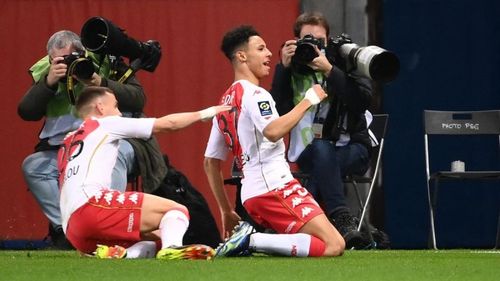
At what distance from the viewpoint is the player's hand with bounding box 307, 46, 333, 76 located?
976cm

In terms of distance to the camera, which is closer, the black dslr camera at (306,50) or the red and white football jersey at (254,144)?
the red and white football jersey at (254,144)

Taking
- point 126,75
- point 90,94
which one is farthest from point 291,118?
point 126,75

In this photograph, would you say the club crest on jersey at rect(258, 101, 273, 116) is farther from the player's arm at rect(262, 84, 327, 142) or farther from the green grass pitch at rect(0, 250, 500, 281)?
the green grass pitch at rect(0, 250, 500, 281)

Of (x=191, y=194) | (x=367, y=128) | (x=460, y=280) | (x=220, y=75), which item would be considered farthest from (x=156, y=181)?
(x=460, y=280)

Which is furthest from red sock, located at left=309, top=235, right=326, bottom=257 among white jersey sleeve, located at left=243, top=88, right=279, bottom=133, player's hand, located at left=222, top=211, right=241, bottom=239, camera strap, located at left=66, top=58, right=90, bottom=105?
camera strap, located at left=66, top=58, right=90, bottom=105

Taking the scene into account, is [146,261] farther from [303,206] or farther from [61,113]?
[61,113]

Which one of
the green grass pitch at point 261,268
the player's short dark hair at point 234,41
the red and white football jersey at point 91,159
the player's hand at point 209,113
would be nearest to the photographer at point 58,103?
the player's short dark hair at point 234,41

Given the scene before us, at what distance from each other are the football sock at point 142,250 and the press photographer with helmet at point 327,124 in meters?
1.79

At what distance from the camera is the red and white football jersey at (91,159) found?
8.35 m

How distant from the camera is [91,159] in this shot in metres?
8.40

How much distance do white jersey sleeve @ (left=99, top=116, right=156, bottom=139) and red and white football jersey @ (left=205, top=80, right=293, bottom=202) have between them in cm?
71

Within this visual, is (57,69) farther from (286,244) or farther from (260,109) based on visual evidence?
(286,244)

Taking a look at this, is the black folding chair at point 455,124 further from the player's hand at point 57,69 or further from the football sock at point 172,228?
the football sock at point 172,228

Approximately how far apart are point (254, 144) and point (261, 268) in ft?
4.38
